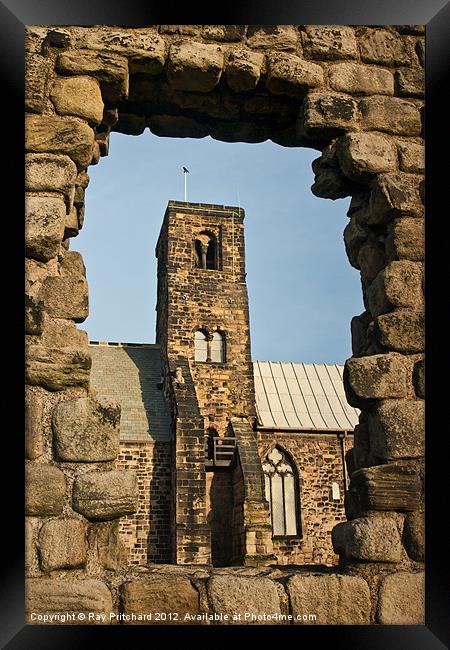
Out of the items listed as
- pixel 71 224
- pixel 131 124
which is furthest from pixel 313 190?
pixel 71 224

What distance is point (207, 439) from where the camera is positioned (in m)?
21.7

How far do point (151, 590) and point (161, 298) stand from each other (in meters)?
22.0

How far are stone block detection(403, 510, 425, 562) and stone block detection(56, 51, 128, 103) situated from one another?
2.52 meters

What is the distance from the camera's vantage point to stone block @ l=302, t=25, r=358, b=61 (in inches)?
157

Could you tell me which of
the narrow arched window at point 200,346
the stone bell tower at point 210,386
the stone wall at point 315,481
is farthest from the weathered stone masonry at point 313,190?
the narrow arched window at point 200,346


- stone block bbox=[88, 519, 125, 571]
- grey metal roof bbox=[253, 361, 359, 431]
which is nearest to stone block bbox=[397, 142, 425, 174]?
stone block bbox=[88, 519, 125, 571]

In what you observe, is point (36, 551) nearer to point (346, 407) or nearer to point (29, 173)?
point (29, 173)

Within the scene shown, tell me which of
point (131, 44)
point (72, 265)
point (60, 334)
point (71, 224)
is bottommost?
point (60, 334)

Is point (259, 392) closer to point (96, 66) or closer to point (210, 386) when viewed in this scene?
point (210, 386)

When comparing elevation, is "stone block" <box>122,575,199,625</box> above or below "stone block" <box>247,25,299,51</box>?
below

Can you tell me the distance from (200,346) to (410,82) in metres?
19.5

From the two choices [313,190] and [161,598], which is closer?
[161,598]

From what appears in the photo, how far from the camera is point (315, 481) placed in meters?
22.1

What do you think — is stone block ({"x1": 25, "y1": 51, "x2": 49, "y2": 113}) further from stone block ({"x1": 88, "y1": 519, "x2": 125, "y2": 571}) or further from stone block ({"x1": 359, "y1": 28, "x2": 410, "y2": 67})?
stone block ({"x1": 88, "y1": 519, "x2": 125, "y2": 571})
